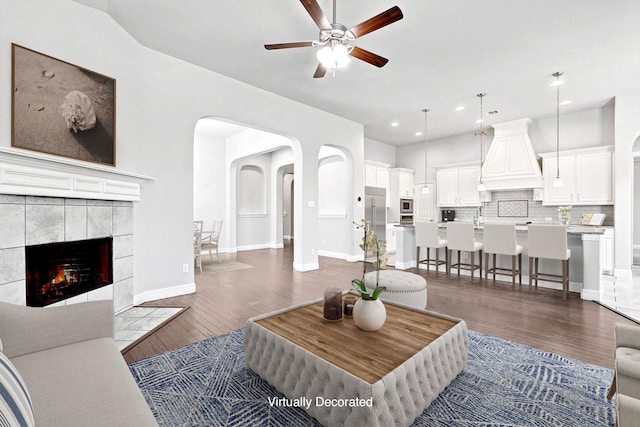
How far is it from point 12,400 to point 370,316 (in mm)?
1587

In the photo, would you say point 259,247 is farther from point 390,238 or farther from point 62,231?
point 62,231

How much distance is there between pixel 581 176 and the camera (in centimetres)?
584

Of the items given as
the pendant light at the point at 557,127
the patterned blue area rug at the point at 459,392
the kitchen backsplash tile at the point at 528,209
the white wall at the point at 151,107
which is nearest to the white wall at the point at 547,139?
the pendant light at the point at 557,127

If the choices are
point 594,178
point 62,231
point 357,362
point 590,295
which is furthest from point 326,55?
point 594,178

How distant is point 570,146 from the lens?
243 inches

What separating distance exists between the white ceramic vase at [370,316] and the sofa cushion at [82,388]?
47.3 inches

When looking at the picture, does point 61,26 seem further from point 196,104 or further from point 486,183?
point 486,183

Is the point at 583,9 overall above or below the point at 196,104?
above

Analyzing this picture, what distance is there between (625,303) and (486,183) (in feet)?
12.1

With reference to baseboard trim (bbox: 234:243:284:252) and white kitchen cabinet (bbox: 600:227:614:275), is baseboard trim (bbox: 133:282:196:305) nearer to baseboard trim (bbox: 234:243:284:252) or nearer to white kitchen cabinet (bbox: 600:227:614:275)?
baseboard trim (bbox: 234:243:284:252)

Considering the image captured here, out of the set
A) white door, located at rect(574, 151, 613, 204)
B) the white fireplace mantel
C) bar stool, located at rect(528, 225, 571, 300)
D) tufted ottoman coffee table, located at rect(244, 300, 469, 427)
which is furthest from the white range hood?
the white fireplace mantel

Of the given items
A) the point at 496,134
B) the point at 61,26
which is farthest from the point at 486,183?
the point at 61,26

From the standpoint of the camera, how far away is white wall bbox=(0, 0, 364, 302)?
2588 millimetres

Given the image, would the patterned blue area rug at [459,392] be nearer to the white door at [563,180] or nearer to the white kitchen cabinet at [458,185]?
the white door at [563,180]
